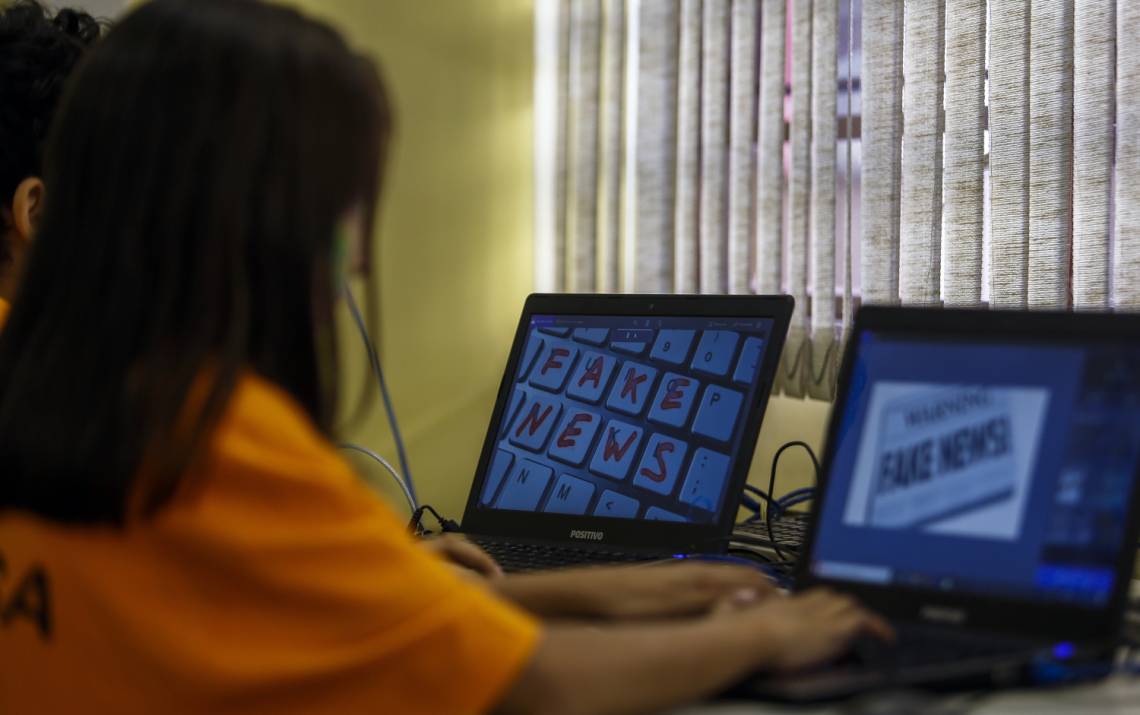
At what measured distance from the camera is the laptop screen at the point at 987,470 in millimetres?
875

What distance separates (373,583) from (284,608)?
0.05 metres

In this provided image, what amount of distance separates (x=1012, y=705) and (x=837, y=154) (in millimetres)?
1885

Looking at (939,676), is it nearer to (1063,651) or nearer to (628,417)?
(1063,651)

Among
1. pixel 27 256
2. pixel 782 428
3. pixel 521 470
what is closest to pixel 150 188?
pixel 27 256

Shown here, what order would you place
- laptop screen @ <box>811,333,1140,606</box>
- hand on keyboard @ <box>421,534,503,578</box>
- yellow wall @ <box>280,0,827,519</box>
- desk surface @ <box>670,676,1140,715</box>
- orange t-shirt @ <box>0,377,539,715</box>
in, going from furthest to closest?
yellow wall @ <box>280,0,827,519</box> → hand on keyboard @ <box>421,534,503,578</box> → laptop screen @ <box>811,333,1140,606</box> → desk surface @ <box>670,676,1140,715</box> → orange t-shirt @ <box>0,377,539,715</box>

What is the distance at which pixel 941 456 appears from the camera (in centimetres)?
94

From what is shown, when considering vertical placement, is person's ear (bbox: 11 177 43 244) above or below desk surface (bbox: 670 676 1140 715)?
above

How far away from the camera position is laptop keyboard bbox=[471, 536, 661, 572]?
128cm

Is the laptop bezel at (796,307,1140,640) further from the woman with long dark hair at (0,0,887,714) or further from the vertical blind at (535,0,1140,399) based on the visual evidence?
the vertical blind at (535,0,1140,399)

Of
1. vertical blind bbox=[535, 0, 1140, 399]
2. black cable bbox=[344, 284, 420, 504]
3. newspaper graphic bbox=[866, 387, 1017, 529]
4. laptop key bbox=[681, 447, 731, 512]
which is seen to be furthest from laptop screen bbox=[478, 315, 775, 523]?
vertical blind bbox=[535, 0, 1140, 399]

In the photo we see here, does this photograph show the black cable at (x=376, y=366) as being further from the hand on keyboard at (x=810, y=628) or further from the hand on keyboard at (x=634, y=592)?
the hand on keyboard at (x=810, y=628)

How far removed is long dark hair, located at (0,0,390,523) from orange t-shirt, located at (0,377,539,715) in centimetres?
3

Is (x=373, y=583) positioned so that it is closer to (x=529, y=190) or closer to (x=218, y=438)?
(x=218, y=438)

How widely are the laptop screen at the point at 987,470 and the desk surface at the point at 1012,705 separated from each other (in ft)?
0.23
